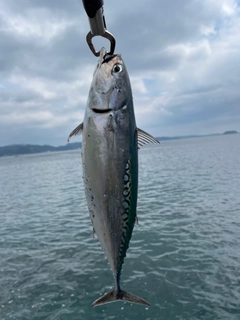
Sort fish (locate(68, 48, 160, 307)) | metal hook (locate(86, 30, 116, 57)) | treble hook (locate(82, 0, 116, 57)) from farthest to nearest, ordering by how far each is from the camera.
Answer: metal hook (locate(86, 30, 116, 57)) < fish (locate(68, 48, 160, 307)) < treble hook (locate(82, 0, 116, 57))

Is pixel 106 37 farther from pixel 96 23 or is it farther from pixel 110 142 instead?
pixel 110 142

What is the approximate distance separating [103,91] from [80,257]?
1332 centimetres

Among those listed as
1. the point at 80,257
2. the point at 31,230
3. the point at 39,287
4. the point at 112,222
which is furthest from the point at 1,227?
the point at 112,222

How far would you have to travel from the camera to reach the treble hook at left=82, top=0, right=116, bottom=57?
2.98m

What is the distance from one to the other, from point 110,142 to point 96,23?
136cm

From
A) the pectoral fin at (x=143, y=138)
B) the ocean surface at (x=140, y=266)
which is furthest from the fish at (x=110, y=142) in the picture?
the ocean surface at (x=140, y=266)

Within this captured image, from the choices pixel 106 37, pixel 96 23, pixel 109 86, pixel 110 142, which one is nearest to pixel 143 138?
pixel 110 142

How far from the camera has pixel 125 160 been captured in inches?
131

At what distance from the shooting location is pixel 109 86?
3.34 m

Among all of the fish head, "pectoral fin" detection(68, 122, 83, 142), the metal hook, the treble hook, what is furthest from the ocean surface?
the treble hook

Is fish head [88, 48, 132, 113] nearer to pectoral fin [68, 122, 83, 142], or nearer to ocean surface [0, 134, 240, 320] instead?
pectoral fin [68, 122, 83, 142]

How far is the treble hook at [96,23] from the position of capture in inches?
117

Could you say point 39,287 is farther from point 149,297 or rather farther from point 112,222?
point 112,222

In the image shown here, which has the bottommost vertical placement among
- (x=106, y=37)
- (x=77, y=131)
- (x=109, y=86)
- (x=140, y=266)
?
(x=140, y=266)
